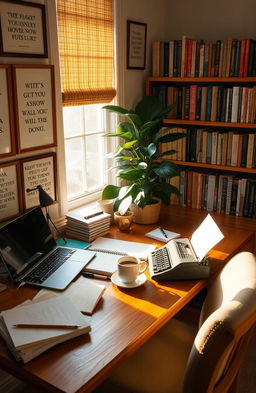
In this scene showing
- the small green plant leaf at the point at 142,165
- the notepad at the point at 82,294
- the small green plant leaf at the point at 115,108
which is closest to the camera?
the notepad at the point at 82,294

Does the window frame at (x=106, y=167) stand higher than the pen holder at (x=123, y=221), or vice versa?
the window frame at (x=106, y=167)

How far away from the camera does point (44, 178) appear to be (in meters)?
2.04

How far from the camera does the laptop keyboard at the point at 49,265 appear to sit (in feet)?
5.42

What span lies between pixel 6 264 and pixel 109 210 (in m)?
0.79

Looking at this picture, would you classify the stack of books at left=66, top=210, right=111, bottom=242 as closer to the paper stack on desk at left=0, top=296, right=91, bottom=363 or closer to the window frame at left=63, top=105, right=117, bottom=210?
the window frame at left=63, top=105, right=117, bottom=210


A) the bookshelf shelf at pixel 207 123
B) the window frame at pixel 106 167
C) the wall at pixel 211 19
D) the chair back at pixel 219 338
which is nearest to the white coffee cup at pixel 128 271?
the chair back at pixel 219 338

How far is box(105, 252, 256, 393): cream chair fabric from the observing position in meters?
1.19

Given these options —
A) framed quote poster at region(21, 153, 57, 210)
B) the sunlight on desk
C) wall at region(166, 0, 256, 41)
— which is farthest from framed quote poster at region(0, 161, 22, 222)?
wall at region(166, 0, 256, 41)

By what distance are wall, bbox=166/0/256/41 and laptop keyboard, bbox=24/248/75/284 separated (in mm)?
1738

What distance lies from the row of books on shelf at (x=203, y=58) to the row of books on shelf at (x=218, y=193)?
0.64 m

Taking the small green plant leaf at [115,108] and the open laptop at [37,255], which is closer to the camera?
the open laptop at [37,255]

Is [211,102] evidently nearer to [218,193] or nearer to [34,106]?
[218,193]

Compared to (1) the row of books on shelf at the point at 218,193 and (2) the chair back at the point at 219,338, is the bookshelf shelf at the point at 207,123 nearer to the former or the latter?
(1) the row of books on shelf at the point at 218,193

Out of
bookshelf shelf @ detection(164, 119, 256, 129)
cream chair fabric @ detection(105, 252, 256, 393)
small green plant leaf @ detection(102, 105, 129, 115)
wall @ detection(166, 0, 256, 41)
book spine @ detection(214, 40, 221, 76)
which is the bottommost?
cream chair fabric @ detection(105, 252, 256, 393)
